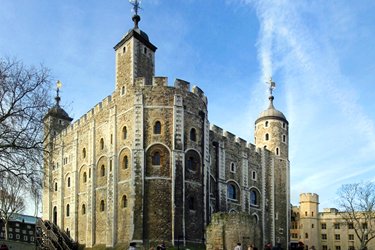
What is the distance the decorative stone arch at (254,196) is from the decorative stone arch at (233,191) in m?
2.35

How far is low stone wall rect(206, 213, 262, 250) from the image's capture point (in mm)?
32719

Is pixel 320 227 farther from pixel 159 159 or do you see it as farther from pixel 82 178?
pixel 159 159

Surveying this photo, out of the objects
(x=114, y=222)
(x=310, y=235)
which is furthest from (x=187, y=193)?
(x=310, y=235)

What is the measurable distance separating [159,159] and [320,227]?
181ft

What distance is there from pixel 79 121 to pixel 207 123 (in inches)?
498

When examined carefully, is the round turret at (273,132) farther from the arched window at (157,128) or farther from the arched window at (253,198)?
the arched window at (157,128)

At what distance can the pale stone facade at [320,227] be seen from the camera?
276ft

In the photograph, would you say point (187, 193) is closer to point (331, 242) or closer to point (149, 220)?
point (149, 220)

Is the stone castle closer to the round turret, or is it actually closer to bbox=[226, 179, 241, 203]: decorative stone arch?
bbox=[226, 179, 241, 203]: decorative stone arch

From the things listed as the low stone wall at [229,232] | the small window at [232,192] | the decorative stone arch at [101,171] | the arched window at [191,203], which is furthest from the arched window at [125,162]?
the small window at [232,192]

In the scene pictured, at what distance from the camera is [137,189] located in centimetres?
3844

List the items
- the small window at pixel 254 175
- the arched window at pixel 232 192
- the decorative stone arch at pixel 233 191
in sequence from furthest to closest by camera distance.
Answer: the small window at pixel 254 175 < the arched window at pixel 232 192 < the decorative stone arch at pixel 233 191

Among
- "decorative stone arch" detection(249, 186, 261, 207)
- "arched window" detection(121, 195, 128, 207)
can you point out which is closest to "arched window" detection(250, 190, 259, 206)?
"decorative stone arch" detection(249, 186, 261, 207)

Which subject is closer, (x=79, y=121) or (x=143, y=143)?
(x=143, y=143)
